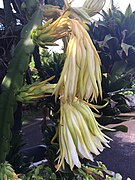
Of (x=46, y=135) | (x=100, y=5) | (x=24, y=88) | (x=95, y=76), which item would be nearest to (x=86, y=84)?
(x=95, y=76)

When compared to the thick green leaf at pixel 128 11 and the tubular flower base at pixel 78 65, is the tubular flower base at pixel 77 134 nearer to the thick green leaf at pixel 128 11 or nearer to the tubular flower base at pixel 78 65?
the tubular flower base at pixel 78 65

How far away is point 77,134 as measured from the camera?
55 cm

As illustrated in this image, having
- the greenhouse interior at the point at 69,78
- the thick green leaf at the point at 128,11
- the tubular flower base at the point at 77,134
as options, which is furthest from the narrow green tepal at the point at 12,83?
the thick green leaf at the point at 128,11

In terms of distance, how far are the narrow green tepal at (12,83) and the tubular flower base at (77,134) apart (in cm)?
14

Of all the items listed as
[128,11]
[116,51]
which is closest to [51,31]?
[116,51]

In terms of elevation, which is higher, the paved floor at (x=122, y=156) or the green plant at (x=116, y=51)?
the green plant at (x=116, y=51)

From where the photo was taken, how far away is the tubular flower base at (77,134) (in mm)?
552

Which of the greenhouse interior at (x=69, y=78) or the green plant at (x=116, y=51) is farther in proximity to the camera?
the green plant at (x=116, y=51)

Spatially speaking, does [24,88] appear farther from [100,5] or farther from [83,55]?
[100,5]

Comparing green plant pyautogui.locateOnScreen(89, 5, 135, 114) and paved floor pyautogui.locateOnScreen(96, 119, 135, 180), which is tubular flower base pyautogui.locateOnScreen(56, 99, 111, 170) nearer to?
green plant pyautogui.locateOnScreen(89, 5, 135, 114)

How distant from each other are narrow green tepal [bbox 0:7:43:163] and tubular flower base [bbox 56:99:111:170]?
14cm

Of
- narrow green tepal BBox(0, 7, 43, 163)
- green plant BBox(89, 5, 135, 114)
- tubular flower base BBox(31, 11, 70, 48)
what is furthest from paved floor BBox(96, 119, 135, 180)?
tubular flower base BBox(31, 11, 70, 48)

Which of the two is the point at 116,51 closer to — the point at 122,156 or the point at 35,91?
the point at 35,91

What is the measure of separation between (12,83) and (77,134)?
204 millimetres
